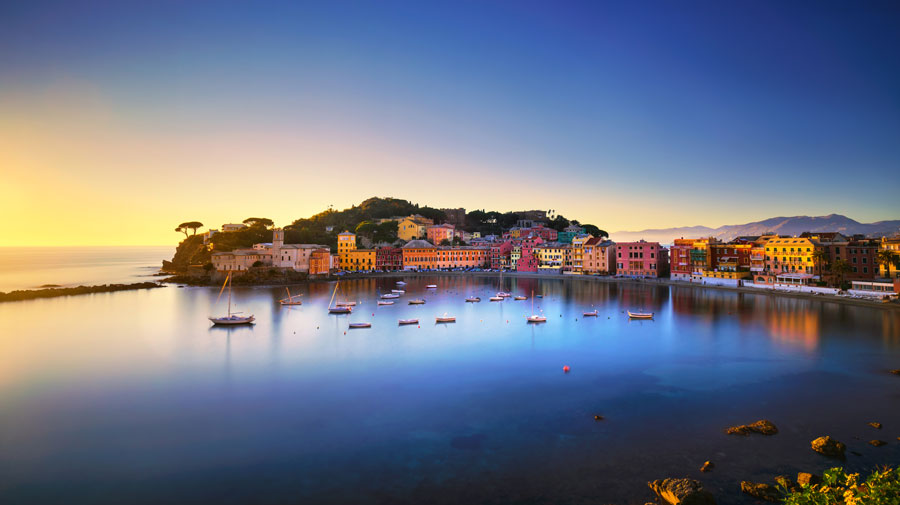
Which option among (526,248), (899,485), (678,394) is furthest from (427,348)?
(526,248)

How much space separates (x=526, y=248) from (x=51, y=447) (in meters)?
51.6

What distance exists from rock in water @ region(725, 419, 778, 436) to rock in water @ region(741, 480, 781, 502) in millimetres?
2310

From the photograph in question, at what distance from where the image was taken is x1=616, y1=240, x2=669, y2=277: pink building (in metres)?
45.8

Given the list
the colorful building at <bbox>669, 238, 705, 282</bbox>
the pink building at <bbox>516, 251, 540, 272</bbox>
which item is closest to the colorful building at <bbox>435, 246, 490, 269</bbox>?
the pink building at <bbox>516, 251, 540, 272</bbox>

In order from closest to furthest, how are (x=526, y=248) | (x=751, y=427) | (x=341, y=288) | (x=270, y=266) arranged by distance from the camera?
(x=751, y=427) < (x=341, y=288) < (x=270, y=266) < (x=526, y=248)

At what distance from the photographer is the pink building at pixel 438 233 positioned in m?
65.8

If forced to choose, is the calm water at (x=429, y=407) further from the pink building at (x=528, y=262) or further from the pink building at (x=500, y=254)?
the pink building at (x=500, y=254)

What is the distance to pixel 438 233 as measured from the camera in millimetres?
65875

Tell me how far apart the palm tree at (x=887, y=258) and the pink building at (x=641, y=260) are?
17.7 metres

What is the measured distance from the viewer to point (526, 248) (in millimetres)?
57188

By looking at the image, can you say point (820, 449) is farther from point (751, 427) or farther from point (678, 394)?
point (678, 394)

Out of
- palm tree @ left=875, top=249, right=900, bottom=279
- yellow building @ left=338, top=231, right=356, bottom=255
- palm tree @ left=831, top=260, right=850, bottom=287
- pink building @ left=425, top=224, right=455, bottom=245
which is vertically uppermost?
pink building @ left=425, top=224, right=455, bottom=245

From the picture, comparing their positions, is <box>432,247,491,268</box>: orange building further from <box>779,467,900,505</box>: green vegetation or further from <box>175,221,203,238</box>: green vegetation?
<box>779,467,900,505</box>: green vegetation

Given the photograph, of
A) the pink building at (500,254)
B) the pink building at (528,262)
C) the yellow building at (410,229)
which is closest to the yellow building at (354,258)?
the yellow building at (410,229)
